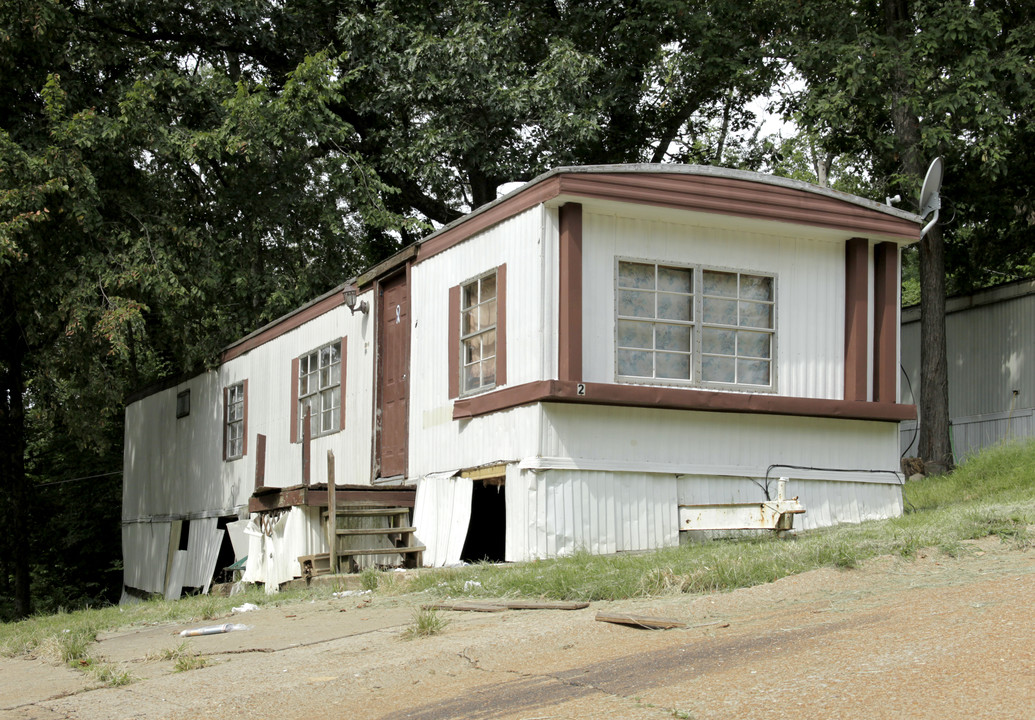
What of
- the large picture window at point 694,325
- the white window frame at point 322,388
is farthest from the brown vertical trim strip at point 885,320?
the white window frame at point 322,388

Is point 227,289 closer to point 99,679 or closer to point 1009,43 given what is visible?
point 1009,43

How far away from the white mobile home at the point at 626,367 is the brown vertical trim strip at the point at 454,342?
3 centimetres

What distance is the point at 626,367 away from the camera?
A: 11.8 m

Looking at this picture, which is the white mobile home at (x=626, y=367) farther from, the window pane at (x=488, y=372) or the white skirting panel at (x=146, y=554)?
the white skirting panel at (x=146, y=554)

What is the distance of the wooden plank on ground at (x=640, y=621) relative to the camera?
7.18 meters

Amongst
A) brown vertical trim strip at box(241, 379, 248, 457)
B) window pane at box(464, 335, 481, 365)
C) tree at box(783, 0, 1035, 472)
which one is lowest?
brown vertical trim strip at box(241, 379, 248, 457)

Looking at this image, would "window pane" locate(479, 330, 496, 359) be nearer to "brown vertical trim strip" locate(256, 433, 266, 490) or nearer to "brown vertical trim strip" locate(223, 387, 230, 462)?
"brown vertical trim strip" locate(256, 433, 266, 490)

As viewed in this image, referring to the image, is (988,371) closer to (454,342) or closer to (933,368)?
(933,368)

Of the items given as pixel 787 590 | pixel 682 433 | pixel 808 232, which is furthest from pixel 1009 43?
pixel 787 590

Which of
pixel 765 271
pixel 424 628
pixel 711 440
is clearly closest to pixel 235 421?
pixel 711 440

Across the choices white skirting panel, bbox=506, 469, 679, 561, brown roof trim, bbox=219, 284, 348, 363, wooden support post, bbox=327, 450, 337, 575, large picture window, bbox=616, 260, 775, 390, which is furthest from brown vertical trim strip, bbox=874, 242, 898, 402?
brown roof trim, bbox=219, 284, 348, 363

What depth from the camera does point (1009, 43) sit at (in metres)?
19.4

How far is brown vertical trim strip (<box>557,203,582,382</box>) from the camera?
11211 mm

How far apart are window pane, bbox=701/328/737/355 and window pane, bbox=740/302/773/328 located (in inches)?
7.9
